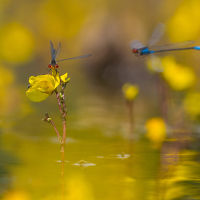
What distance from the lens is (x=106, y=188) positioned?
57cm

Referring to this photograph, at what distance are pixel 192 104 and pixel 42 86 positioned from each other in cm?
58

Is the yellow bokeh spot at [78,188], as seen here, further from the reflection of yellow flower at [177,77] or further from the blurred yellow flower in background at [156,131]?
the reflection of yellow flower at [177,77]

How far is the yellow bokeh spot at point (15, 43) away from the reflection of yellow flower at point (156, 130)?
88 cm

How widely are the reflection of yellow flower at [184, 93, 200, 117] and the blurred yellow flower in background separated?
0.08m

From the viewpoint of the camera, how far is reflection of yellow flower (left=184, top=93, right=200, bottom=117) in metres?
1.07

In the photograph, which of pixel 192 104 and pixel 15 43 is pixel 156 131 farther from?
pixel 15 43

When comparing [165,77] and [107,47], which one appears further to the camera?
[107,47]

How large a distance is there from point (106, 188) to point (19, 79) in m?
1.14

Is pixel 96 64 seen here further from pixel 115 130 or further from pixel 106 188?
pixel 106 188

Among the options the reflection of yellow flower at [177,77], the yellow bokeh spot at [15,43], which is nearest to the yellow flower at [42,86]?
the reflection of yellow flower at [177,77]

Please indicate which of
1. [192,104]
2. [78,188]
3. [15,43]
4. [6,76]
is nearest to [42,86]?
[78,188]

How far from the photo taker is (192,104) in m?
1.09

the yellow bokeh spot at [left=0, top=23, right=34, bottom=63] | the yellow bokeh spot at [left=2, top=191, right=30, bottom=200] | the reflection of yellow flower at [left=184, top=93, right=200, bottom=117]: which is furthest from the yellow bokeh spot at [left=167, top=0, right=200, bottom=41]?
the yellow bokeh spot at [left=2, top=191, right=30, bottom=200]

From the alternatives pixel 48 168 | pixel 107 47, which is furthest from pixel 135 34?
pixel 48 168
